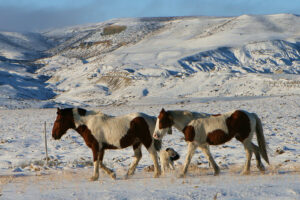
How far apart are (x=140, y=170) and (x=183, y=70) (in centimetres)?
6872

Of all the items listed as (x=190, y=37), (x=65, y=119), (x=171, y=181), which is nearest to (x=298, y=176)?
(x=171, y=181)

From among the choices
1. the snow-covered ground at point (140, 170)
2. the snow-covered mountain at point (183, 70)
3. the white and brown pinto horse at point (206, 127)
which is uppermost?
the snow-covered mountain at point (183, 70)

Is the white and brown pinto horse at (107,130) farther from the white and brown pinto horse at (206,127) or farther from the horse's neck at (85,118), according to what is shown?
the white and brown pinto horse at (206,127)

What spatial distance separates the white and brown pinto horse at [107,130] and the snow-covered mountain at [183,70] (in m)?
36.5

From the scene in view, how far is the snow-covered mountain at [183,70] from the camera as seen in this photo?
54.8m

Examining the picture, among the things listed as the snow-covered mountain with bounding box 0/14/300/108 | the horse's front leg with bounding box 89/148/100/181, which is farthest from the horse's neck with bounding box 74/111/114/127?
the snow-covered mountain with bounding box 0/14/300/108

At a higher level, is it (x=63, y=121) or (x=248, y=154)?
(x=63, y=121)

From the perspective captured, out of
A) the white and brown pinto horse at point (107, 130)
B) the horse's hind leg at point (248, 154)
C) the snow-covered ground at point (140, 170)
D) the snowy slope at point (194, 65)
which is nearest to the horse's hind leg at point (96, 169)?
the white and brown pinto horse at point (107, 130)

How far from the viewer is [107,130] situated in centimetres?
1002

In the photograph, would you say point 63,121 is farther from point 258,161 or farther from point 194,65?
point 194,65

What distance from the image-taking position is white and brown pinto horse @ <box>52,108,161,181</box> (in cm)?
998

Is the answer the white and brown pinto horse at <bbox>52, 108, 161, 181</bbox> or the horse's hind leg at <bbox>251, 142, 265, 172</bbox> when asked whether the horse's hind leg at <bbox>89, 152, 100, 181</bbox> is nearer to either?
the white and brown pinto horse at <bbox>52, 108, 161, 181</bbox>

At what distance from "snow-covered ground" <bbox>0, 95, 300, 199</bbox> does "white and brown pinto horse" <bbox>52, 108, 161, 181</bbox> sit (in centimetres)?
78

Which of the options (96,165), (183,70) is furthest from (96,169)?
(183,70)
